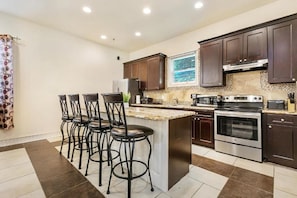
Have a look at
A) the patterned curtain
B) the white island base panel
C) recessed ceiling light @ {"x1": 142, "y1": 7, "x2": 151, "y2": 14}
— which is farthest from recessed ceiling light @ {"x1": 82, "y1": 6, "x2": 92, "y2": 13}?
the white island base panel

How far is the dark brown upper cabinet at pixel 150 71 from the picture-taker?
4.96 metres

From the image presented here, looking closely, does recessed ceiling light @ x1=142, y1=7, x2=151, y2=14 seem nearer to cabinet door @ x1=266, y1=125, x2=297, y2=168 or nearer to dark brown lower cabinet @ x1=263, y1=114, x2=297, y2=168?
dark brown lower cabinet @ x1=263, y1=114, x2=297, y2=168

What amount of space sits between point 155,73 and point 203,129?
2.48 meters

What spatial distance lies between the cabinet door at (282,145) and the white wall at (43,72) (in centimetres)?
504

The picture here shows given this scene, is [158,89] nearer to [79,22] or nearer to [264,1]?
[79,22]

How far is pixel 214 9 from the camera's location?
10.8 feet

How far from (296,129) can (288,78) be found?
0.92m

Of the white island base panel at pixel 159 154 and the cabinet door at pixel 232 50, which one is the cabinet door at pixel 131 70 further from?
the white island base panel at pixel 159 154

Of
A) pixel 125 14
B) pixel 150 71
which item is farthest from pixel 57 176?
pixel 150 71

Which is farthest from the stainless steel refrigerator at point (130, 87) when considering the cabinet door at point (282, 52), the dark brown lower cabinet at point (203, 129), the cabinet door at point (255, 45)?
the cabinet door at point (282, 52)

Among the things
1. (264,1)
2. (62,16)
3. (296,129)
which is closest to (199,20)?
(264,1)

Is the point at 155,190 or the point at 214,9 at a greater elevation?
the point at 214,9

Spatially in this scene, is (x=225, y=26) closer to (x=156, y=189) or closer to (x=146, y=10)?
(x=146, y=10)

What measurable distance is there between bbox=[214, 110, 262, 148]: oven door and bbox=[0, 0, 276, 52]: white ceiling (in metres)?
2.31
